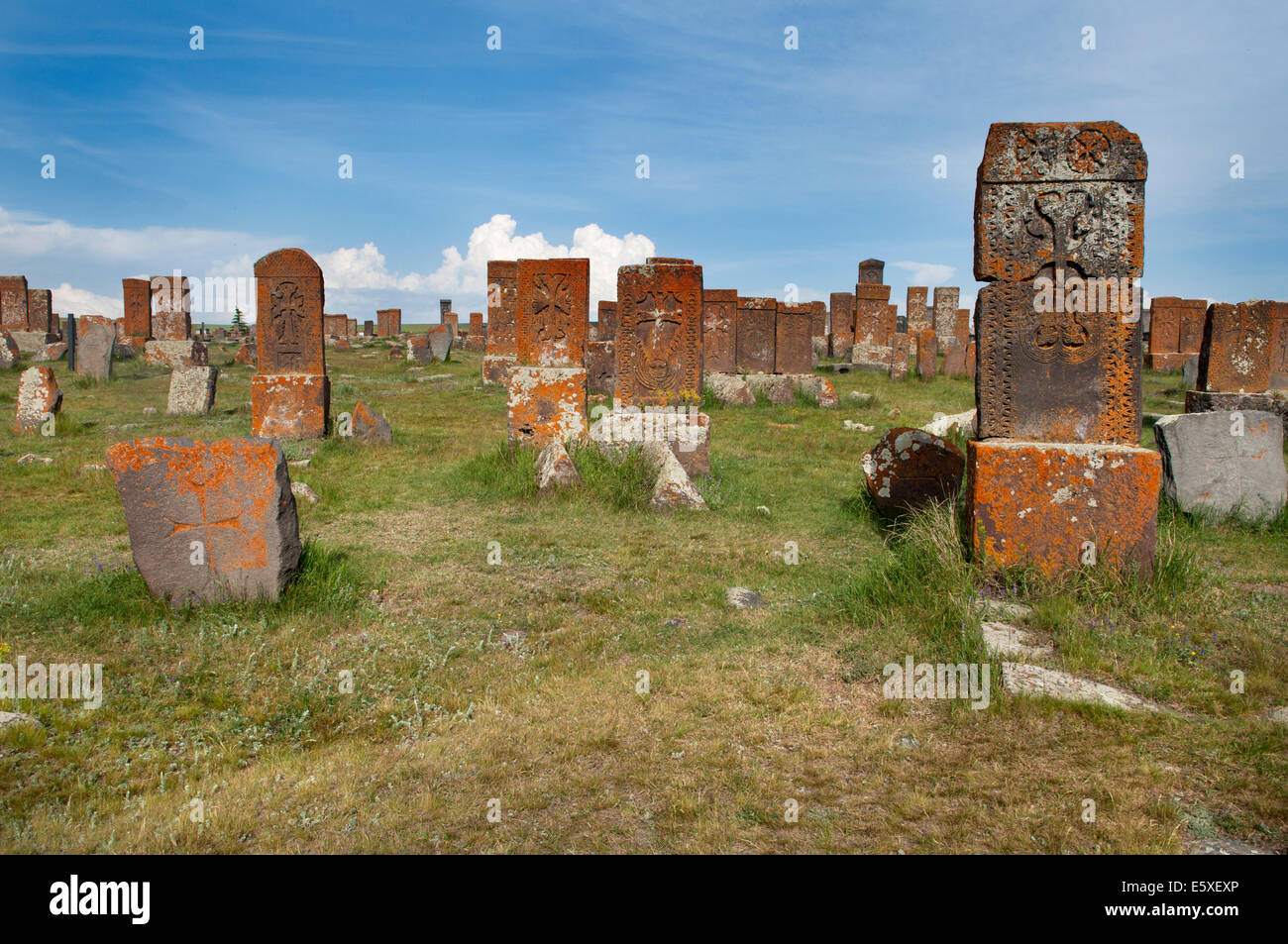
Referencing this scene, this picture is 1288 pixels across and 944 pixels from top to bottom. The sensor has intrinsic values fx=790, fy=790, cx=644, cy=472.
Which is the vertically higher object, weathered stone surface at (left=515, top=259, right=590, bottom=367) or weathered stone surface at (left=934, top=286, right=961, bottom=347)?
weathered stone surface at (left=934, top=286, right=961, bottom=347)

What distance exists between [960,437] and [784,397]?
5217 millimetres

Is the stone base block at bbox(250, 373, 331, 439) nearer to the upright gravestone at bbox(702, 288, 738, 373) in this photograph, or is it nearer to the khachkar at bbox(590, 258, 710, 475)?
the khachkar at bbox(590, 258, 710, 475)

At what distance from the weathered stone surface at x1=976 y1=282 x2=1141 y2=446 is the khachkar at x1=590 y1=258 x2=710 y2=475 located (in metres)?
3.76

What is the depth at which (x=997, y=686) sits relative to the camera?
329 cm

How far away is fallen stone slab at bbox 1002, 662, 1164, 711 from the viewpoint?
10.4 ft

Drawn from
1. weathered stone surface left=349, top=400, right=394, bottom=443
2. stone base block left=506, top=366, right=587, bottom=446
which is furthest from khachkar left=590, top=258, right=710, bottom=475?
weathered stone surface left=349, top=400, right=394, bottom=443

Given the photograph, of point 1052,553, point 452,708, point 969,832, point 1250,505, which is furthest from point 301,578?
point 1250,505

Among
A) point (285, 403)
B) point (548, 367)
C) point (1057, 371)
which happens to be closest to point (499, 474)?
point (548, 367)

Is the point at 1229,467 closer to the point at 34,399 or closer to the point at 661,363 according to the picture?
the point at 661,363

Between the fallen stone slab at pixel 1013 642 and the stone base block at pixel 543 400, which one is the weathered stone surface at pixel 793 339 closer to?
the stone base block at pixel 543 400

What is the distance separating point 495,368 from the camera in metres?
17.6

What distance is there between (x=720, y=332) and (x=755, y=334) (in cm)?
77

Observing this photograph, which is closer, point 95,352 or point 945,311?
point 95,352

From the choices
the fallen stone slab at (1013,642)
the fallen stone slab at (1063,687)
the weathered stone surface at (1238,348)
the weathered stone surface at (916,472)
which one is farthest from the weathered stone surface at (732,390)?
the fallen stone slab at (1063,687)
